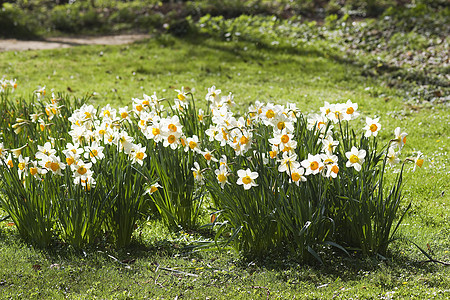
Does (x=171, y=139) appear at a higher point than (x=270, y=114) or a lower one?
lower

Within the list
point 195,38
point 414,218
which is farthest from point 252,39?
point 414,218

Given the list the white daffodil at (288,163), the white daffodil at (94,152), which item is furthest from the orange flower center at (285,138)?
the white daffodil at (94,152)

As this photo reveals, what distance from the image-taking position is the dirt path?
1116 centimetres

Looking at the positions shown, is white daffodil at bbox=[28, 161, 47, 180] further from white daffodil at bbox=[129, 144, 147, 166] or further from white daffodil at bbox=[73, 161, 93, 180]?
white daffodil at bbox=[129, 144, 147, 166]

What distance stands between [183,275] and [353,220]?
113 cm

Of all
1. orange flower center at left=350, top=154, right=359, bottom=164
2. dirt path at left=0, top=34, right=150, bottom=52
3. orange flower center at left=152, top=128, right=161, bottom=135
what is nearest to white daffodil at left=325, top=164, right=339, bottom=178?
orange flower center at left=350, top=154, right=359, bottom=164

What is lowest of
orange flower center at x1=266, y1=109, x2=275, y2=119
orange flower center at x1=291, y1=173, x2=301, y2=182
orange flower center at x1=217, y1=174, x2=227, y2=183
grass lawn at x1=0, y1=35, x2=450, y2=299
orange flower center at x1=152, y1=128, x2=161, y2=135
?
grass lawn at x1=0, y1=35, x2=450, y2=299

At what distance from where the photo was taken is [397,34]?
973 cm

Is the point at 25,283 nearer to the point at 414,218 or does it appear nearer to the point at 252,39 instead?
the point at 414,218

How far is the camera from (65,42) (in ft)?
38.3

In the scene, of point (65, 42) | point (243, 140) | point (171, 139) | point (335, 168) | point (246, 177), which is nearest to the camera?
point (335, 168)

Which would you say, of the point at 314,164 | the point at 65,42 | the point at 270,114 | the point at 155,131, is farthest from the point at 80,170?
the point at 65,42

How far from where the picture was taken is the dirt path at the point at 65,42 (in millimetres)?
11164

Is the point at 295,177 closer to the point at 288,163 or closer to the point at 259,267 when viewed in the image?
the point at 288,163
